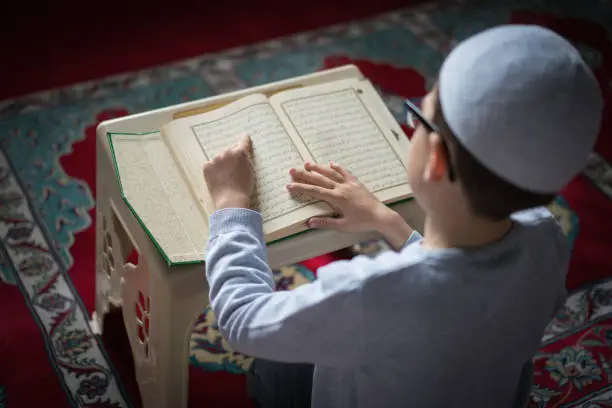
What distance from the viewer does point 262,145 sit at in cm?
133

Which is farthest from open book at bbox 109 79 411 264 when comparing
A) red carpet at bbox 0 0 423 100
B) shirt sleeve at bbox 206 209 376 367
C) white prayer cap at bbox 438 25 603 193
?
red carpet at bbox 0 0 423 100

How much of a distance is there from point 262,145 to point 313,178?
11cm

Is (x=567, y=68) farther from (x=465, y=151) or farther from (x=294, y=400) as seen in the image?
(x=294, y=400)

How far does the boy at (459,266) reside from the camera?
2.81 feet

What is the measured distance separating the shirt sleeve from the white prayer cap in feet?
0.65

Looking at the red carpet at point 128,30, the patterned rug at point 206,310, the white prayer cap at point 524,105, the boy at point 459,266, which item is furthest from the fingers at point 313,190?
the red carpet at point 128,30

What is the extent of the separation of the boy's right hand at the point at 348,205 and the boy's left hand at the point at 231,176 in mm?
69

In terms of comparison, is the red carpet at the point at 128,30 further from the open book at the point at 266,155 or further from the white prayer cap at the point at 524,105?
the white prayer cap at the point at 524,105

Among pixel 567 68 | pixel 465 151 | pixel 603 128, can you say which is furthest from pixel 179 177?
pixel 603 128

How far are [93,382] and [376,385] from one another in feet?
2.72

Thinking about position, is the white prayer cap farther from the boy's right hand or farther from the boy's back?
the boy's right hand

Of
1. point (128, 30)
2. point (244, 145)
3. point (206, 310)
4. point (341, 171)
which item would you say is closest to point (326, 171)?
point (341, 171)

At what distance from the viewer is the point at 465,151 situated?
0.90m

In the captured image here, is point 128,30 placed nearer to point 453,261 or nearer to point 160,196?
point 160,196
